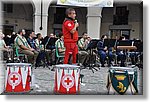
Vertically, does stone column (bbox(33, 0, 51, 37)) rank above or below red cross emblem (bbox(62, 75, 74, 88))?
above

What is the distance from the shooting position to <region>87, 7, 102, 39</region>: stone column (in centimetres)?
1741

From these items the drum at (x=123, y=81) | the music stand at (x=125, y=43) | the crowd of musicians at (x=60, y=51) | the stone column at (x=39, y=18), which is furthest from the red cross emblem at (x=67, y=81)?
the stone column at (x=39, y=18)

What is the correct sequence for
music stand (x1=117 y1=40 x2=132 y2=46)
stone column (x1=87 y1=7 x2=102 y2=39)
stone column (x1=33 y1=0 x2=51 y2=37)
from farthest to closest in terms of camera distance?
1. stone column (x1=87 y1=7 x2=102 y2=39)
2. stone column (x1=33 y1=0 x2=51 y2=37)
3. music stand (x1=117 y1=40 x2=132 y2=46)

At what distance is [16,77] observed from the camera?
4984mm

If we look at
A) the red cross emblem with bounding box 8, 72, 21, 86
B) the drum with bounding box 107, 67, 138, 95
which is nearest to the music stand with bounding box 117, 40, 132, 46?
the drum with bounding box 107, 67, 138, 95

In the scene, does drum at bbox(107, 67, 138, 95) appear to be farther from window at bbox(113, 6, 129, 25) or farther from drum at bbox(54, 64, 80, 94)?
window at bbox(113, 6, 129, 25)

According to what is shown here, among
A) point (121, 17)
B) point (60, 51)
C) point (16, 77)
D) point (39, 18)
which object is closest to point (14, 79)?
point (16, 77)

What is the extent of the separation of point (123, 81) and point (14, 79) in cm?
177

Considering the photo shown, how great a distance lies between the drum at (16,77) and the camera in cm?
496

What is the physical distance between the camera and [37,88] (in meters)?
5.58

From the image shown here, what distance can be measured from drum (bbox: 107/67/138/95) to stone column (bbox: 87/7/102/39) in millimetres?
12463

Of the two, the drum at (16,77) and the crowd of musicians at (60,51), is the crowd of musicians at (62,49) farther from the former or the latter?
the drum at (16,77)

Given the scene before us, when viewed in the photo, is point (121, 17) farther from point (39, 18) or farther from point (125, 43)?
point (125, 43)

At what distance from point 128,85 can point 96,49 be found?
19.3ft
